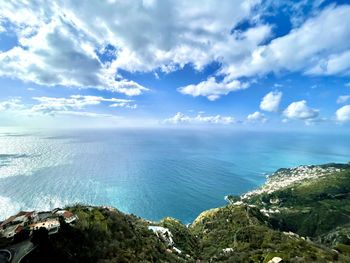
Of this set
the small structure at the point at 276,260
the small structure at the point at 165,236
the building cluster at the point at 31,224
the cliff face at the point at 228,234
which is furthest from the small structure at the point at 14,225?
the small structure at the point at 276,260

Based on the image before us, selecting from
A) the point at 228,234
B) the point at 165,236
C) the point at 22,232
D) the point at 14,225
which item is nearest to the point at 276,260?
the point at 165,236

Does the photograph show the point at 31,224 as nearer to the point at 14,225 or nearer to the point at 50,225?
the point at 14,225

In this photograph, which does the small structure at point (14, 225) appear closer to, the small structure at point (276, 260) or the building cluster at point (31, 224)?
the building cluster at point (31, 224)

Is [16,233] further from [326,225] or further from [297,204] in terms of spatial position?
[297,204]

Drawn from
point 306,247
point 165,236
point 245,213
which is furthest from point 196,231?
point 306,247

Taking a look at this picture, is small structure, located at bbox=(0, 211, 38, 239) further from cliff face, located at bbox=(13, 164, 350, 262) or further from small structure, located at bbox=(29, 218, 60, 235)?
cliff face, located at bbox=(13, 164, 350, 262)

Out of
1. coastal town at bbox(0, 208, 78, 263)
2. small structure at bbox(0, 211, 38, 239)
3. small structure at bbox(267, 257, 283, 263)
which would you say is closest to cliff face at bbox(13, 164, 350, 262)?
small structure at bbox(267, 257, 283, 263)
